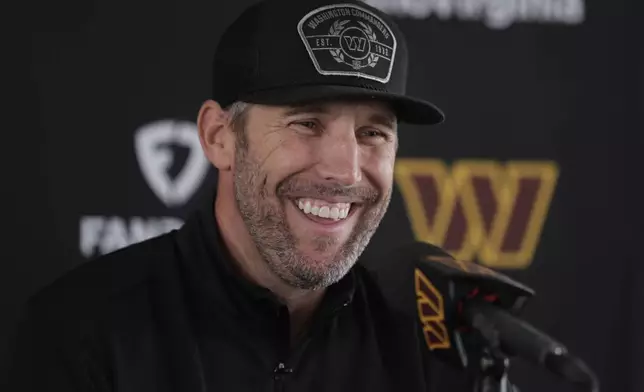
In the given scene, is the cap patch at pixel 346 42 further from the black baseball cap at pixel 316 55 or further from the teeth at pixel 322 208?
the teeth at pixel 322 208

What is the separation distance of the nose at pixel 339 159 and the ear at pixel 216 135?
153 mm

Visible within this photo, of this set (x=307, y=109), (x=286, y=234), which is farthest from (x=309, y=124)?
(x=286, y=234)

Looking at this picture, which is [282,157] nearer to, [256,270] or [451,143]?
[256,270]

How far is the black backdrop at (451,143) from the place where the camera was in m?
1.55

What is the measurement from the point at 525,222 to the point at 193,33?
2.45 feet

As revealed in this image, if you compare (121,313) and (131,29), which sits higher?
(131,29)

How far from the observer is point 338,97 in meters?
1.01

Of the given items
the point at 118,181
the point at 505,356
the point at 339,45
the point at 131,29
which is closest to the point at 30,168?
the point at 118,181

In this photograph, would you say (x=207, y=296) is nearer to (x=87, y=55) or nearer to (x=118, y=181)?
(x=118, y=181)

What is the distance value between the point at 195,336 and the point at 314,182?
0.81 ft

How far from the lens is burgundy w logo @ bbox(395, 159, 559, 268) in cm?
171

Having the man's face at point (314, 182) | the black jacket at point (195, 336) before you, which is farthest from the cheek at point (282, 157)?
the black jacket at point (195, 336)

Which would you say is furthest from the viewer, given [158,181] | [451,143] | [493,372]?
[451,143]

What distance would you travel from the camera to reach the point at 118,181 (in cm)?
158
